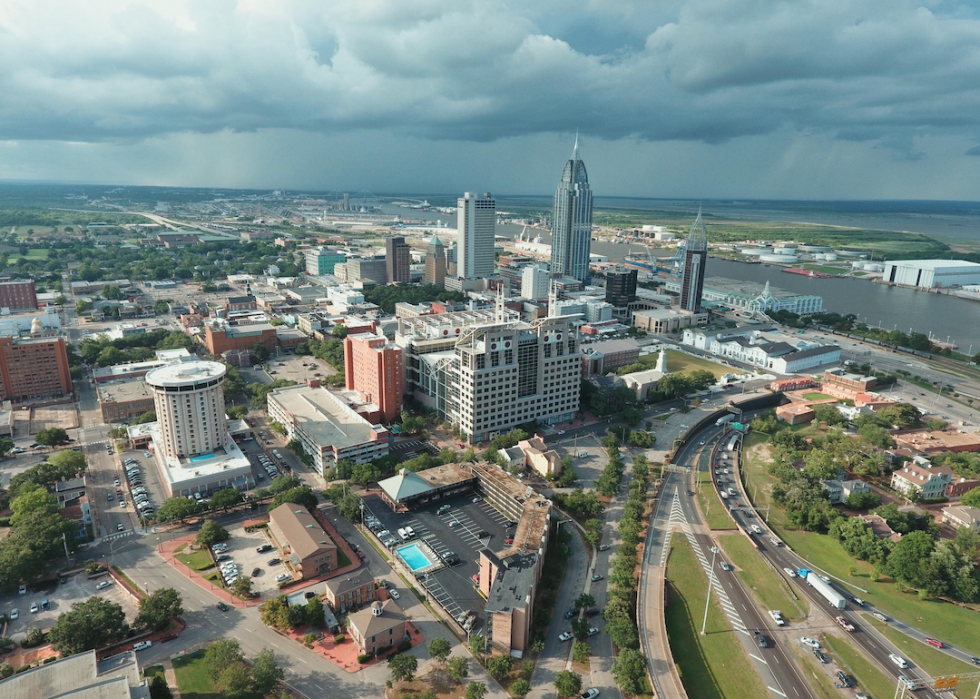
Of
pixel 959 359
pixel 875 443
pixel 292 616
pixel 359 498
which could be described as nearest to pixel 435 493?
pixel 359 498

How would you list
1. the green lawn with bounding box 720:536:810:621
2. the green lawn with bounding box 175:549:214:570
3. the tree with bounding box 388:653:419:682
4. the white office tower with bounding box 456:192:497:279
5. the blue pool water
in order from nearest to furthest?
the tree with bounding box 388:653:419:682 → the green lawn with bounding box 720:536:810:621 → the green lawn with bounding box 175:549:214:570 → the blue pool water → the white office tower with bounding box 456:192:497:279

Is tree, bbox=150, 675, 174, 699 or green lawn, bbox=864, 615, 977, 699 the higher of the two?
tree, bbox=150, 675, 174, 699

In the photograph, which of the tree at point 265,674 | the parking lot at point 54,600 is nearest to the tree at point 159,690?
the tree at point 265,674

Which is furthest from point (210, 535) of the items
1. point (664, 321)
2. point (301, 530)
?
point (664, 321)

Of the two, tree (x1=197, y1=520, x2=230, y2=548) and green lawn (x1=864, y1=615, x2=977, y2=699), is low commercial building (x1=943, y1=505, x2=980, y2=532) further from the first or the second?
tree (x1=197, y1=520, x2=230, y2=548)

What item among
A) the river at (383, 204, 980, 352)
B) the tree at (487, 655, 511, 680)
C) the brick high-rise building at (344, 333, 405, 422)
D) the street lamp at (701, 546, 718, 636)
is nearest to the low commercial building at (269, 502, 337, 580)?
the tree at (487, 655, 511, 680)

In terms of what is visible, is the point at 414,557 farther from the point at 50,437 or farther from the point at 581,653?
the point at 50,437

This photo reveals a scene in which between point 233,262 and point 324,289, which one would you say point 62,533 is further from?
point 233,262
